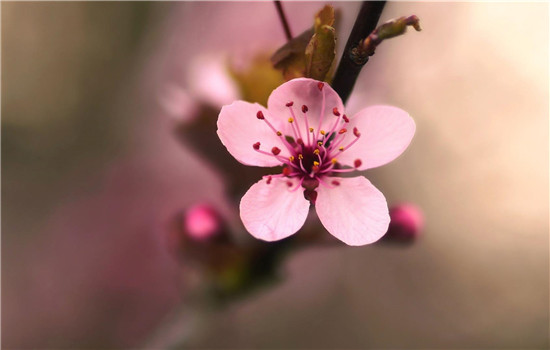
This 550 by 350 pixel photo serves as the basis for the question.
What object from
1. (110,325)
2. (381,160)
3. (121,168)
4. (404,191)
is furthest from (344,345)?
(381,160)

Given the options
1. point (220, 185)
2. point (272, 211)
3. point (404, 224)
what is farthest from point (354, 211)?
point (220, 185)

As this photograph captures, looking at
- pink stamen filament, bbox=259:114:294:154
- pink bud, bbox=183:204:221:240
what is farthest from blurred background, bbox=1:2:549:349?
pink stamen filament, bbox=259:114:294:154

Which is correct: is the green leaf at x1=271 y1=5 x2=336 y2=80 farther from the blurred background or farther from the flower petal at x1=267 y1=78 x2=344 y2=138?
the blurred background

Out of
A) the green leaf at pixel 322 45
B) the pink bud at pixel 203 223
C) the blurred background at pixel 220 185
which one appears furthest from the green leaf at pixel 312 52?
the blurred background at pixel 220 185

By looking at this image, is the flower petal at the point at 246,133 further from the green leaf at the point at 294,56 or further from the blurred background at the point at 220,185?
the blurred background at the point at 220,185

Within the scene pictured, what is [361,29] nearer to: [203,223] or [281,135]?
[281,135]

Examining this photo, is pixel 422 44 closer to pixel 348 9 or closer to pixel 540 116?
pixel 540 116
